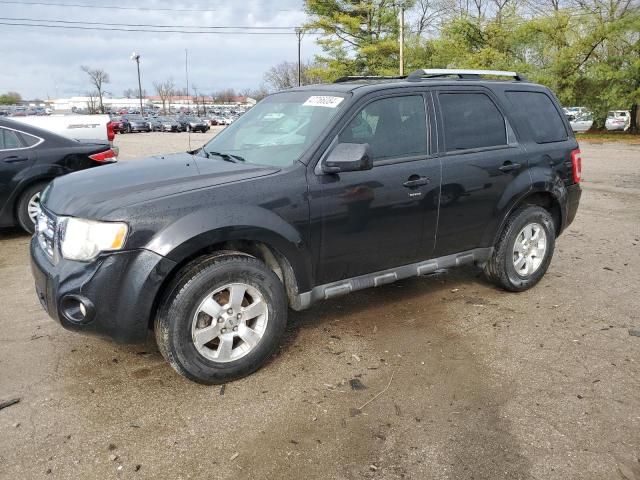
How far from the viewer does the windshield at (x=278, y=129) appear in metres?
3.61

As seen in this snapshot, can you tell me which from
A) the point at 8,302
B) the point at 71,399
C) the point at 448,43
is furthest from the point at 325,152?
the point at 448,43

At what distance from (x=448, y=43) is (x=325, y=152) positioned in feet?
116

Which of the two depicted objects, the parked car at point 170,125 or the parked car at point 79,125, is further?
the parked car at point 170,125

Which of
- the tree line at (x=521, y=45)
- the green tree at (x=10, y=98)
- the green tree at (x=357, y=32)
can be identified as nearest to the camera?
the tree line at (x=521, y=45)

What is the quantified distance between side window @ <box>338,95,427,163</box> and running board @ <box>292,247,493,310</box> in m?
0.84

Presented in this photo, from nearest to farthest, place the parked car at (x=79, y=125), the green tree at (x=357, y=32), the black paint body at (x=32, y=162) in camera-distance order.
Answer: the black paint body at (x=32, y=162) < the parked car at (x=79, y=125) < the green tree at (x=357, y=32)

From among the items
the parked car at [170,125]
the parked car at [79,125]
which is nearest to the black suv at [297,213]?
the parked car at [79,125]

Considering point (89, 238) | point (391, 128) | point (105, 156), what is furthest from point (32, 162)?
point (391, 128)

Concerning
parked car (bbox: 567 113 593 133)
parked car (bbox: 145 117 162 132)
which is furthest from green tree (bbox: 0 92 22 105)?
parked car (bbox: 567 113 593 133)

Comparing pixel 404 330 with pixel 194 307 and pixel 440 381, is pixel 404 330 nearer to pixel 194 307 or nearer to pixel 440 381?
pixel 440 381

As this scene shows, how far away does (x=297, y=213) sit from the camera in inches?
132

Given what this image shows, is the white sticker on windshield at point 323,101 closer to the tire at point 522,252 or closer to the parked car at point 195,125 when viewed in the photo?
the tire at point 522,252

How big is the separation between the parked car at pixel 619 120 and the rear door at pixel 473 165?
3124 centimetres

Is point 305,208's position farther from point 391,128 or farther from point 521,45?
point 521,45
